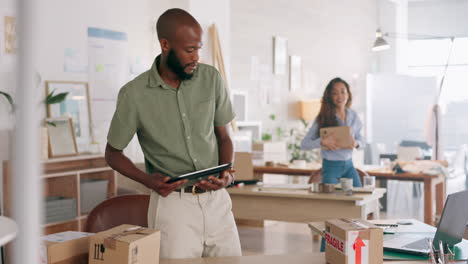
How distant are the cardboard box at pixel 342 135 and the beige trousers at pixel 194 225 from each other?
2612 millimetres

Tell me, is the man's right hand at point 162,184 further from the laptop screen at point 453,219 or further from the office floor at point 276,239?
the office floor at point 276,239

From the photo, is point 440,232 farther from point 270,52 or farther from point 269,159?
point 270,52

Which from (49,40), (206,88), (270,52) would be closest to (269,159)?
(270,52)

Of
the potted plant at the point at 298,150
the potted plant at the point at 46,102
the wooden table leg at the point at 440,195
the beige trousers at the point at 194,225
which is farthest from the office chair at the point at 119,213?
the potted plant at the point at 298,150

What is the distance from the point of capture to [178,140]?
2.48 metres

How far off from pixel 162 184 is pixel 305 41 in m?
7.72

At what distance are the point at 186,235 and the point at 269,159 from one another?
5.07 m

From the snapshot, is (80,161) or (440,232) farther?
(80,161)

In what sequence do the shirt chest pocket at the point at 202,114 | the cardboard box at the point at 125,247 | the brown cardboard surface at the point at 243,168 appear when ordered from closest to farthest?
the cardboard box at the point at 125,247 → the shirt chest pocket at the point at 202,114 → the brown cardboard surface at the point at 243,168

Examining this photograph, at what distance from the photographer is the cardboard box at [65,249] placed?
1.97m

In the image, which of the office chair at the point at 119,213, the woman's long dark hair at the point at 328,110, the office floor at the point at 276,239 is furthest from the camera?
the office floor at the point at 276,239

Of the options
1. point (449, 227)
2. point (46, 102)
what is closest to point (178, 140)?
point (449, 227)

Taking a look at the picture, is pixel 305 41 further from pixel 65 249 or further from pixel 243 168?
pixel 65 249

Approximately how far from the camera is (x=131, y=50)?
6371mm
